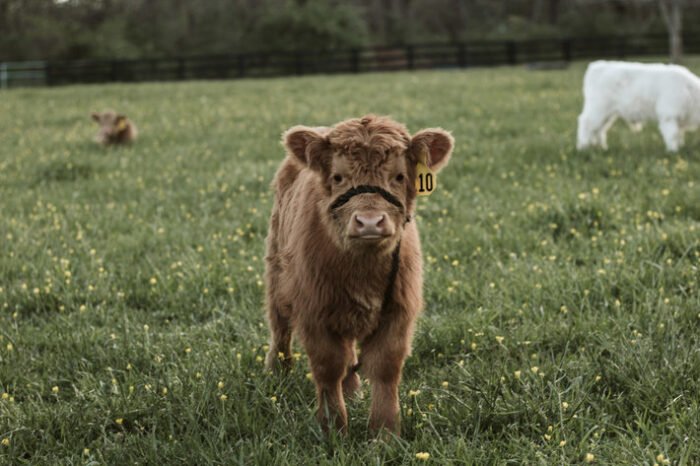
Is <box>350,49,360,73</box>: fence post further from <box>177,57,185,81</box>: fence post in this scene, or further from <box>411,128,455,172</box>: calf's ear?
<box>411,128,455,172</box>: calf's ear

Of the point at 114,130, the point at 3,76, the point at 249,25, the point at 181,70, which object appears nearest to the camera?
the point at 114,130

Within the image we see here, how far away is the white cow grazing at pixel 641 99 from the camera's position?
8688 millimetres

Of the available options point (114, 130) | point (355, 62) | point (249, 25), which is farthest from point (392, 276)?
point (249, 25)

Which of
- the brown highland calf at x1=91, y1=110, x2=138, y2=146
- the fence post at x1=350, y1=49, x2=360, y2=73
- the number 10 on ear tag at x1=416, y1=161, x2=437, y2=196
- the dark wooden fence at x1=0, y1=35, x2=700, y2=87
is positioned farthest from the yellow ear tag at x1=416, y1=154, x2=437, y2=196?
the fence post at x1=350, y1=49, x2=360, y2=73

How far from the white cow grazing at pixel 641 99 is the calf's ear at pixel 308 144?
666 cm

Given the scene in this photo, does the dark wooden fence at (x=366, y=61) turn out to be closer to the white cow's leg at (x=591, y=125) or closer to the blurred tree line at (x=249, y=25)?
the blurred tree line at (x=249, y=25)

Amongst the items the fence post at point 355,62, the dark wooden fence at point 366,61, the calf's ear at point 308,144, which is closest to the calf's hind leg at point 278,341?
the calf's ear at point 308,144

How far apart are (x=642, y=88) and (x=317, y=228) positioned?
22.6 ft

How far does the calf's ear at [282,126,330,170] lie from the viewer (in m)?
3.27

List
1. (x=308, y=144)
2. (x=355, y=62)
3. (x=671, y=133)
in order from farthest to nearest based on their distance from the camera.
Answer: (x=355, y=62), (x=671, y=133), (x=308, y=144)

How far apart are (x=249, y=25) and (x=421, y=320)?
157 ft

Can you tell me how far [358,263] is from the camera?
10.8ft

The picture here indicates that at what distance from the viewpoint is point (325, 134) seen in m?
3.33

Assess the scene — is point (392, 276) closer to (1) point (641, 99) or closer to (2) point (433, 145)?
(2) point (433, 145)
